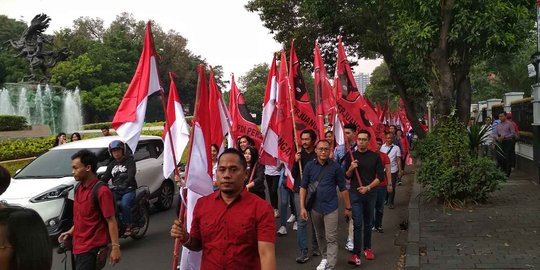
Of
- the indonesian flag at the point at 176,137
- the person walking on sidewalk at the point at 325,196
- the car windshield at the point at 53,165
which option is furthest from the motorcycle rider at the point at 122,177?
the person walking on sidewalk at the point at 325,196

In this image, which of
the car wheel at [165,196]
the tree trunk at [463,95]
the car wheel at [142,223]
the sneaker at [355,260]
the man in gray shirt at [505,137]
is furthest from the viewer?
the man in gray shirt at [505,137]

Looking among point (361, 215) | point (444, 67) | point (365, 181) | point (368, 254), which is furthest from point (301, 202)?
point (444, 67)

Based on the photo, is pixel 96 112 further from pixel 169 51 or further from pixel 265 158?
pixel 265 158

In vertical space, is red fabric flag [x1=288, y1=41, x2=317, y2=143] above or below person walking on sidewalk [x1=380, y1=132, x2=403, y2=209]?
above

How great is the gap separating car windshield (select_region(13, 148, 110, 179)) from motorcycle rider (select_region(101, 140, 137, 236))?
3.89 feet

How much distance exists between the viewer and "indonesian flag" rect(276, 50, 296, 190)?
8094 mm

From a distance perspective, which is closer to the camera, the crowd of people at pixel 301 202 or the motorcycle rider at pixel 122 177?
the crowd of people at pixel 301 202

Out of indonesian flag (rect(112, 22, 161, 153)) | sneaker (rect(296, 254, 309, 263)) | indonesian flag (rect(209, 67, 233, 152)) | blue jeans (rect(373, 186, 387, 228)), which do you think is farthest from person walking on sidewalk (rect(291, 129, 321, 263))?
indonesian flag (rect(112, 22, 161, 153))

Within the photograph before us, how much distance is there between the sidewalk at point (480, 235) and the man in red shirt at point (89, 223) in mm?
3577

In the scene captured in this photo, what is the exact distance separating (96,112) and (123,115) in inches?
2106

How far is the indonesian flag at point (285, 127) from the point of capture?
26.6 ft

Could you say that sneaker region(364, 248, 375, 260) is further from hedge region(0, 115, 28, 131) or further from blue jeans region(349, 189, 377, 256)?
hedge region(0, 115, 28, 131)

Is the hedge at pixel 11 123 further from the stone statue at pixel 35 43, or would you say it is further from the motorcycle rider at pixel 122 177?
the motorcycle rider at pixel 122 177

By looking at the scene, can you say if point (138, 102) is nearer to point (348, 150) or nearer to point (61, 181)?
point (348, 150)
